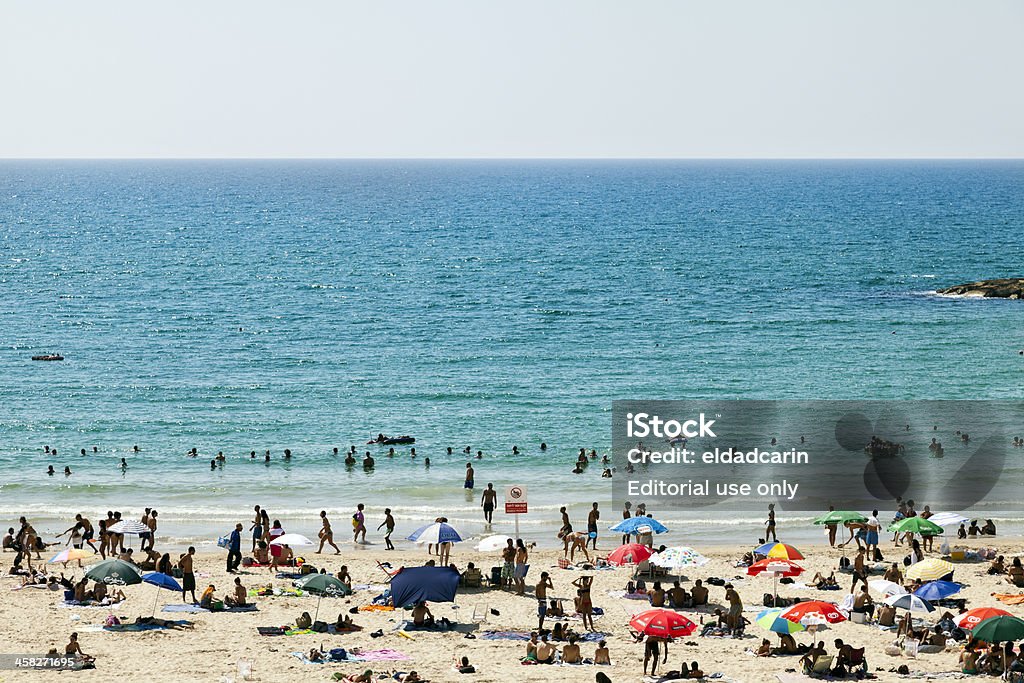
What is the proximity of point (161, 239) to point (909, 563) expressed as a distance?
111 metres

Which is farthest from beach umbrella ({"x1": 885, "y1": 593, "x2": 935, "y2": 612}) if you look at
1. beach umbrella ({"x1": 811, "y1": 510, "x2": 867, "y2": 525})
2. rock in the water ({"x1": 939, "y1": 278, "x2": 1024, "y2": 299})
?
rock in the water ({"x1": 939, "y1": 278, "x2": 1024, "y2": 299})

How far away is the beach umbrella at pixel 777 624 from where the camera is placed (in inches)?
976

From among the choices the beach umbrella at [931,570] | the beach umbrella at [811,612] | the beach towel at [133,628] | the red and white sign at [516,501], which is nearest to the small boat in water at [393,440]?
the red and white sign at [516,501]

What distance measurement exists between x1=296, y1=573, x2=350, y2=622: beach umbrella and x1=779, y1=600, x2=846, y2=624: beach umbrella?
9.79m

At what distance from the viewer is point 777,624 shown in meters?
24.9

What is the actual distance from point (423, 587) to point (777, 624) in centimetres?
755

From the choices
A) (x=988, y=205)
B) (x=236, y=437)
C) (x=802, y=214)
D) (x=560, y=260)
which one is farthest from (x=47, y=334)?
(x=988, y=205)

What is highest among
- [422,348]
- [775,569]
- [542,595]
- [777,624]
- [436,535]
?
[422,348]

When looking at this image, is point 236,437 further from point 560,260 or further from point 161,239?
point 161,239

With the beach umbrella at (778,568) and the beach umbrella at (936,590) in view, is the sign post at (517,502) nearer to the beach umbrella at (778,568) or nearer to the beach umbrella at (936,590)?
the beach umbrella at (778,568)

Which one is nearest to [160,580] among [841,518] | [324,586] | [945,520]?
[324,586]

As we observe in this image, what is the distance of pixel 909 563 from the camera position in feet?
105

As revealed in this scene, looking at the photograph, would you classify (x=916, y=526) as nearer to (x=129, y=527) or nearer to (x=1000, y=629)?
(x=1000, y=629)

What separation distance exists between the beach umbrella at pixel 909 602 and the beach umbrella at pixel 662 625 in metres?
4.98
